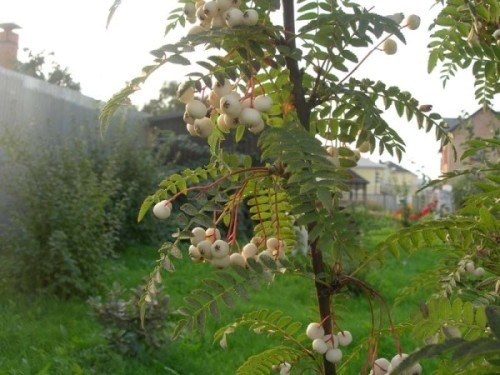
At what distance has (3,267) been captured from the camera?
230 inches

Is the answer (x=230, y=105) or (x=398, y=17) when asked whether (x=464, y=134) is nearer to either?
(x=398, y=17)

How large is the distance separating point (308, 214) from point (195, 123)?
25cm

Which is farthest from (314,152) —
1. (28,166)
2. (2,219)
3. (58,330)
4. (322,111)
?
(2,219)

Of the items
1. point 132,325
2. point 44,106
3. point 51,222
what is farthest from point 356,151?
point 44,106

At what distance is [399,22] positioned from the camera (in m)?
1.28

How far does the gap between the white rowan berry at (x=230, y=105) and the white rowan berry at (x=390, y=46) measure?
1.15ft

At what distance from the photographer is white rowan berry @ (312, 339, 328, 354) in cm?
127

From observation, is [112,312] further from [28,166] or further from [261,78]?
[261,78]

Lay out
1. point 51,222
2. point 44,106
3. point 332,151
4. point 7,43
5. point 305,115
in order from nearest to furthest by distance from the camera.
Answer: point 305,115 → point 332,151 → point 51,222 → point 44,106 → point 7,43

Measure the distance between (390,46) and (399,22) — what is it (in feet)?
0.17

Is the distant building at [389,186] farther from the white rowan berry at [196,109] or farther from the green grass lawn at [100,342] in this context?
the green grass lawn at [100,342]

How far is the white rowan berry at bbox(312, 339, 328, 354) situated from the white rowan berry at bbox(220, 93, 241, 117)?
0.44m

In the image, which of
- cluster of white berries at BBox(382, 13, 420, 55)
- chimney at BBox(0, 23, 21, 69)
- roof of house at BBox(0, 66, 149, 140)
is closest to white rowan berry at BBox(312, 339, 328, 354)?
cluster of white berries at BBox(382, 13, 420, 55)

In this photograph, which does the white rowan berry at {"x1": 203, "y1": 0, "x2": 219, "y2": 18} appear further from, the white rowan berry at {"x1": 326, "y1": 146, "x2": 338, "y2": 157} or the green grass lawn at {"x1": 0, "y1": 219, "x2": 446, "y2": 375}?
the green grass lawn at {"x1": 0, "y1": 219, "x2": 446, "y2": 375}
